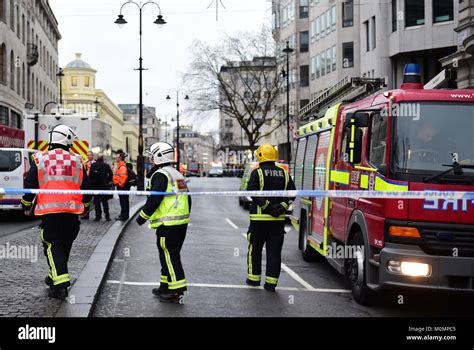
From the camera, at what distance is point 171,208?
725 centimetres

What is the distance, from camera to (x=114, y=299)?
24.8 feet

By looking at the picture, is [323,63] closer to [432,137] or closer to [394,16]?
[394,16]

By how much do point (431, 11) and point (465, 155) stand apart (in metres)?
25.3

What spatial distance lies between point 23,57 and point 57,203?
136 ft

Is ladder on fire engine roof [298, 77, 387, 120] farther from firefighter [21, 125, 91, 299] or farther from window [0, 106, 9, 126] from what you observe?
window [0, 106, 9, 126]

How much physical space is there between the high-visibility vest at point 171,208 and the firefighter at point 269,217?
1107 mm

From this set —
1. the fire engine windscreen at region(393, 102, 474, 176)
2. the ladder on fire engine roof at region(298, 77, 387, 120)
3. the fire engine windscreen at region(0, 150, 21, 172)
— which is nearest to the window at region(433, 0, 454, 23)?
the ladder on fire engine roof at region(298, 77, 387, 120)

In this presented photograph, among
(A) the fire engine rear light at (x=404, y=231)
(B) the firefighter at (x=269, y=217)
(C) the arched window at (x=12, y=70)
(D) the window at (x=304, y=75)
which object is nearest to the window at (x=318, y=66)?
(D) the window at (x=304, y=75)

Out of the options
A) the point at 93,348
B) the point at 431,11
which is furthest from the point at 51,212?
the point at 431,11

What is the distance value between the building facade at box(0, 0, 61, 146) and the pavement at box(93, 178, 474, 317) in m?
15.3

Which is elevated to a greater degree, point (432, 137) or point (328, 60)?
point (328, 60)

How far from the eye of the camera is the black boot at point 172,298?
729cm

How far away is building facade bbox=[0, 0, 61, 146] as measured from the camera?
38719mm

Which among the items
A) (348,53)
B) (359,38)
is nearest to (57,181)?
(359,38)
